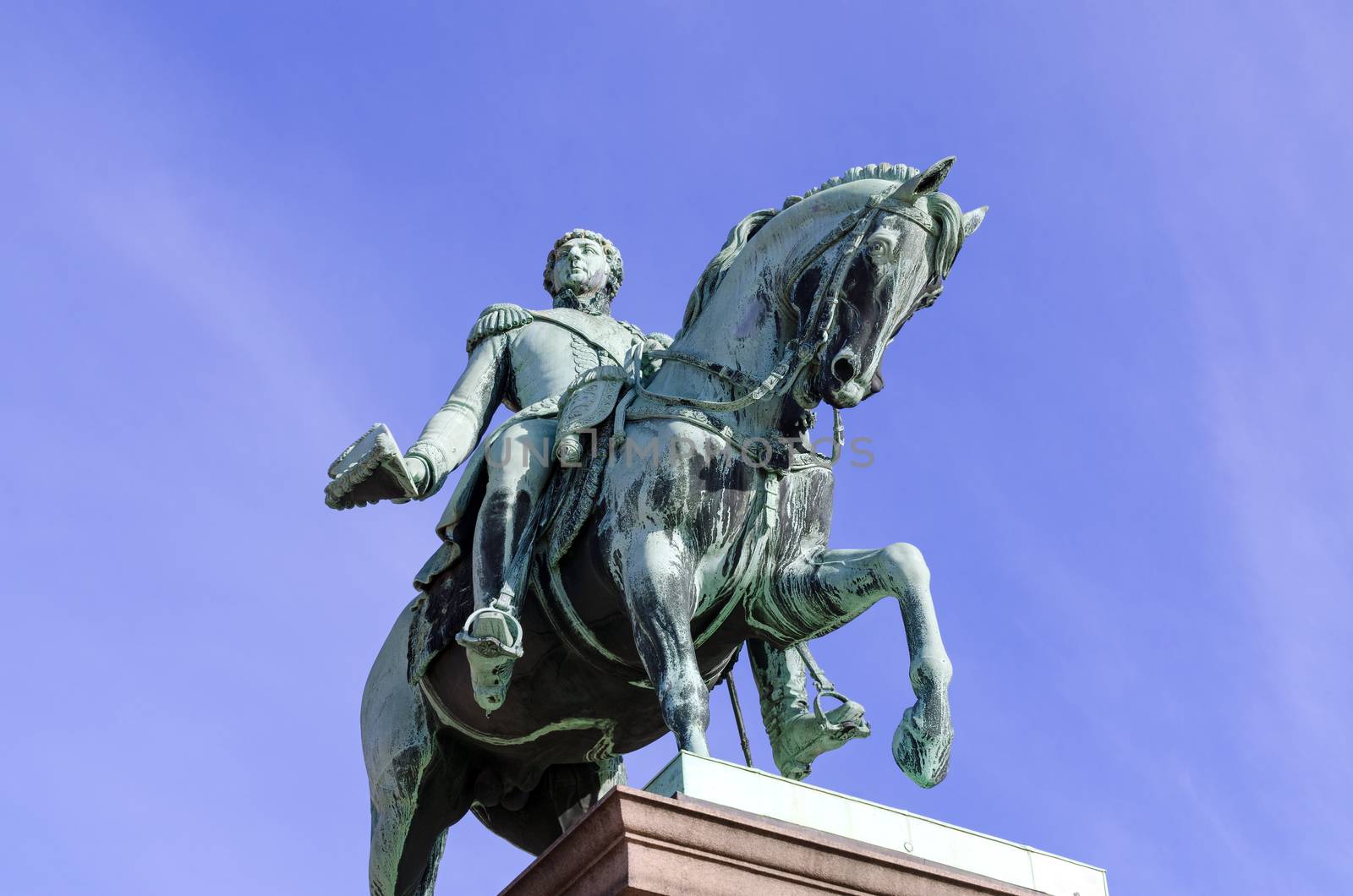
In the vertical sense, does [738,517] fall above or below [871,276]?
below

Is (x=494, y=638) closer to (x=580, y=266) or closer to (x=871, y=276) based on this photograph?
(x=871, y=276)

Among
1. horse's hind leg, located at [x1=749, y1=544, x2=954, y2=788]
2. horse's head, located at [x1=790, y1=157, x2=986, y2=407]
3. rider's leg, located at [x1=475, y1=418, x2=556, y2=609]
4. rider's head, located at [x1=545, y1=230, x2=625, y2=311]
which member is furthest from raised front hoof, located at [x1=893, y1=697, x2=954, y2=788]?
rider's head, located at [x1=545, y1=230, x2=625, y2=311]

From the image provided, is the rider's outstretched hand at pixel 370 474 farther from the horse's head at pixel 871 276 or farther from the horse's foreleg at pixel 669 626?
the horse's head at pixel 871 276

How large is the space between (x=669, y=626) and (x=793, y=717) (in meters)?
1.13

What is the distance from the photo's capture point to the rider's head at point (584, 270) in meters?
11.6

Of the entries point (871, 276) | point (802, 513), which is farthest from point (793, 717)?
point (871, 276)

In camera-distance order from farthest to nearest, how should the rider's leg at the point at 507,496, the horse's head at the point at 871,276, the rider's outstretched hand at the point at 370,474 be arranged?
the rider's outstretched hand at the point at 370,474, the rider's leg at the point at 507,496, the horse's head at the point at 871,276

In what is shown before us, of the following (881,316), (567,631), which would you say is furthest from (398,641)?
(881,316)

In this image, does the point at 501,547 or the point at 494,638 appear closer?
the point at 494,638

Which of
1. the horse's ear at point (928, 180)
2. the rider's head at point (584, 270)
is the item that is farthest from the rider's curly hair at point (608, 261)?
the horse's ear at point (928, 180)

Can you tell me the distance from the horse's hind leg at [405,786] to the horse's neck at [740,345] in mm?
2181

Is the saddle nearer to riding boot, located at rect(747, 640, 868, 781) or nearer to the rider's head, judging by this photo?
riding boot, located at rect(747, 640, 868, 781)

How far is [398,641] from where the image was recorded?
1061 cm

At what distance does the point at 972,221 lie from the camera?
30.5 ft
